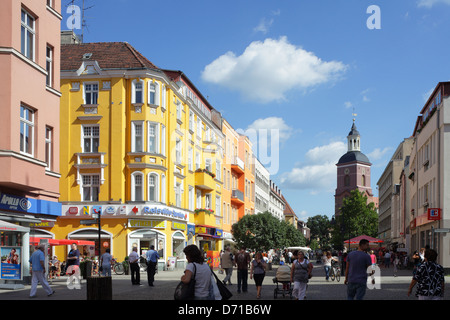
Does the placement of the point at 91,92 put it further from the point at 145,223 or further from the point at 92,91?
the point at 145,223

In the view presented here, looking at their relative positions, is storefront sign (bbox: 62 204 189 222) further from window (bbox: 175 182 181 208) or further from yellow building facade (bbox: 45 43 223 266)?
window (bbox: 175 182 181 208)

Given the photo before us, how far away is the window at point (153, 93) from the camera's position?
4288 centimetres

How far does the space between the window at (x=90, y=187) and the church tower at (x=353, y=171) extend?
125635mm

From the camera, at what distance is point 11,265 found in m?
22.2

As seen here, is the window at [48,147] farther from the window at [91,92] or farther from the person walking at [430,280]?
the window at [91,92]

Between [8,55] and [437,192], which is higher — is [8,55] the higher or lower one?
the higher one

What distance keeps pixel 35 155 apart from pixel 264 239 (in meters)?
41.3

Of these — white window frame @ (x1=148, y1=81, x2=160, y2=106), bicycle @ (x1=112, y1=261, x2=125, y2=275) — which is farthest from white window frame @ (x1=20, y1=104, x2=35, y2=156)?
white window frame @ (x1=148, y1=81, x2=160, y2=106)

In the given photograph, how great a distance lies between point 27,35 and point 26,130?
334 centimetres

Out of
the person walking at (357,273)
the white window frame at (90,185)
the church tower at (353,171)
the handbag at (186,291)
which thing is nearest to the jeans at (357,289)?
the person walking at (357,273)

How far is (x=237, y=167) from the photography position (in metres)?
69.1

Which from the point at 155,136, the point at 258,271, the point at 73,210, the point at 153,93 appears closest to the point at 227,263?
the point at 258,271
